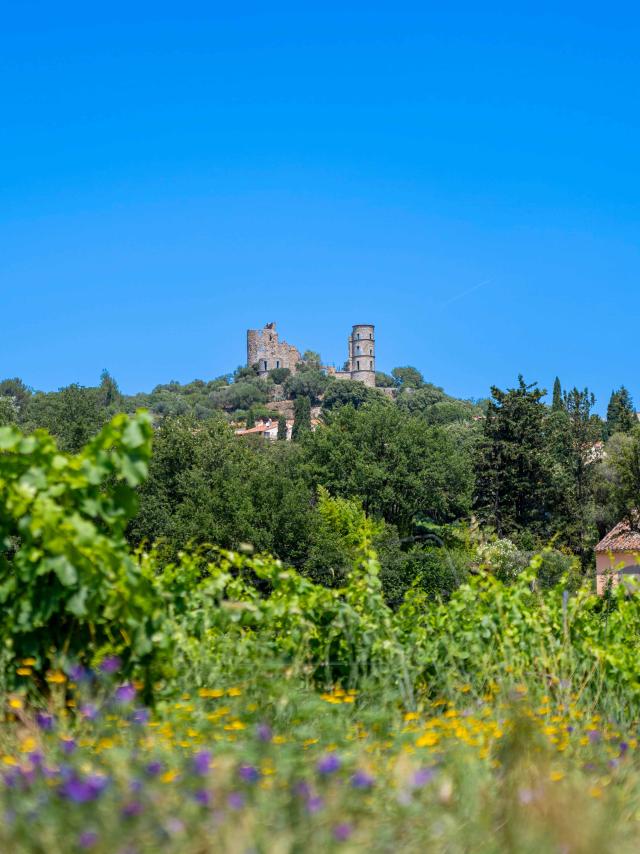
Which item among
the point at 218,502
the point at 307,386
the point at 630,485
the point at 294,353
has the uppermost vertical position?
the point at 294,353

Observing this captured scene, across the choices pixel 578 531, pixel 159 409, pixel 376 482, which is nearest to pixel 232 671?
pixel 376 482

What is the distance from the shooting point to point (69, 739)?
11.4 feet

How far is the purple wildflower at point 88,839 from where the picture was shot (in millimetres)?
2308

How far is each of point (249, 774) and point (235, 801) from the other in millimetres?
297

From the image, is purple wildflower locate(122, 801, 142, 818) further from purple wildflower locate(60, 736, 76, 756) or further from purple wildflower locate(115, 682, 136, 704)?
purple wildflower locate(115, 682, 136, 704)

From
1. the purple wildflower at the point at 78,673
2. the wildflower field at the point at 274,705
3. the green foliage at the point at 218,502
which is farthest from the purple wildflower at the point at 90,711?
the green foliage at the point at 218,502

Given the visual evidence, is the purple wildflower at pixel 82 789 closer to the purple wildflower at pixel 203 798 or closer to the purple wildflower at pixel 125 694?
the purple wildflower at pixel 203 798

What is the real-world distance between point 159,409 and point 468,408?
34677 mm

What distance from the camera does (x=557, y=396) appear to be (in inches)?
3132

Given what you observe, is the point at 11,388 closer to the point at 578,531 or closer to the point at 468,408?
the point at 468,408

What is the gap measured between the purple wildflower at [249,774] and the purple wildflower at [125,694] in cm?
87

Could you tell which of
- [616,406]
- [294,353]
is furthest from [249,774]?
[294,353]

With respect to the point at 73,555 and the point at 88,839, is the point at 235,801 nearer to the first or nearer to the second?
the point at 88,839

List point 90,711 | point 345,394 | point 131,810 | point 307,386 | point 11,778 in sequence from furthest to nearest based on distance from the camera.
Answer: point 307,386, point 345,394, point 90,711, point 11,778, point 131,810
